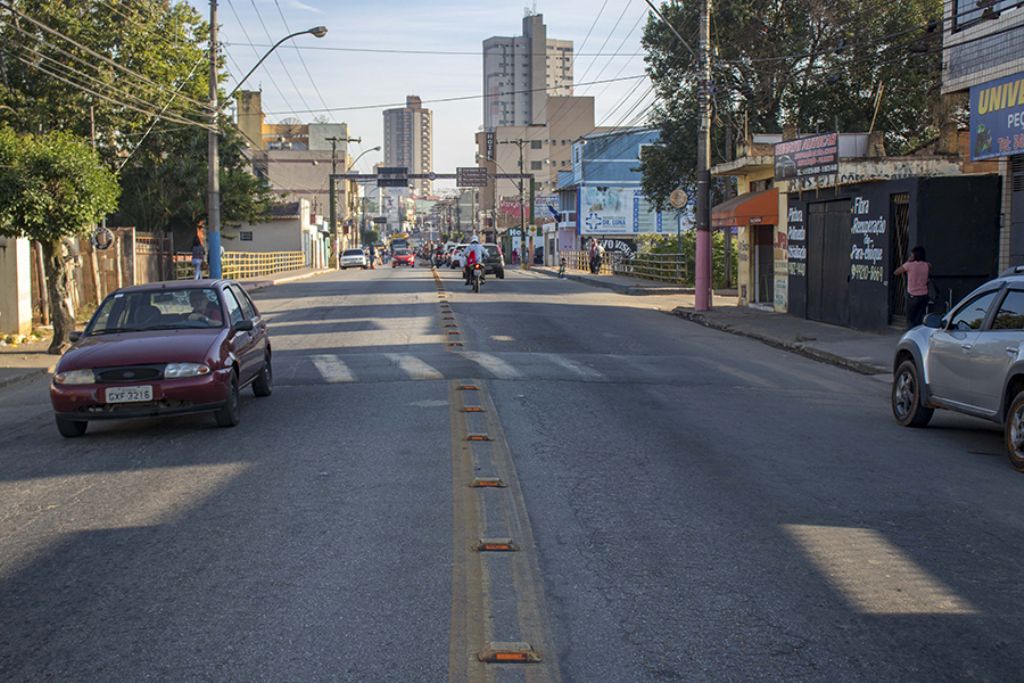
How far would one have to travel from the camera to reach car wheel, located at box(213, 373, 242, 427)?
35.2 ft

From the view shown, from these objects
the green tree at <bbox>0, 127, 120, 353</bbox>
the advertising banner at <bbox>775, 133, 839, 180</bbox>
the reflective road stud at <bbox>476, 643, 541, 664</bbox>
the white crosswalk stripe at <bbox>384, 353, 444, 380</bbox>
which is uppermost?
the advertising banner at <bbox>775, 133, 839, 180</bbox>

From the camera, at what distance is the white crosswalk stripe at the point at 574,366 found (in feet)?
49.5

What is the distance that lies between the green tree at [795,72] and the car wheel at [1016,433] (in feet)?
98.2

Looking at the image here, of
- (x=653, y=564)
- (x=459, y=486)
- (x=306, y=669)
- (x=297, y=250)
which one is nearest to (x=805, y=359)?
(x=459, y=486)

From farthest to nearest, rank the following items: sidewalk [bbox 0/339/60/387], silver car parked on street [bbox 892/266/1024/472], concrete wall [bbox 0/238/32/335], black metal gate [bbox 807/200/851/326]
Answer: black metal gate [bbox 807/200/851/326] < concrete wall [bbox 0/238/32/335] < sidewalk [bbox 0/339/60/387] < silver car parked on street [bbox 892/266/1024/472]

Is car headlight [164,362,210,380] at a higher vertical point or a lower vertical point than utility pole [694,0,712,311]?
lower

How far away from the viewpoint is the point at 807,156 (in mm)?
25344

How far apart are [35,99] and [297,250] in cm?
3500

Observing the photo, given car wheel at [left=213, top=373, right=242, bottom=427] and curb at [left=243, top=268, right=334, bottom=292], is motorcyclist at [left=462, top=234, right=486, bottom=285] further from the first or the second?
car wheel at [left=213, top=373, right=242, bottom=427]

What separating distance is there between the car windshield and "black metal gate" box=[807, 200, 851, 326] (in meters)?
16.4

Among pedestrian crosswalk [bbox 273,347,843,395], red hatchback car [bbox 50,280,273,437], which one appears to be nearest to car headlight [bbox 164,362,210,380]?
red hatchback car [bbox 50,280,273,437]

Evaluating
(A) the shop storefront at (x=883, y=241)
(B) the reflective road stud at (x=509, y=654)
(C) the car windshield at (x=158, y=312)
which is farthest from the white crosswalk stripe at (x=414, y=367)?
(A) the shop storefront at (x=883, y=241)

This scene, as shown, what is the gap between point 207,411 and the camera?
414 inches

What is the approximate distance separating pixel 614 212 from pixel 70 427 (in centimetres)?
7333
